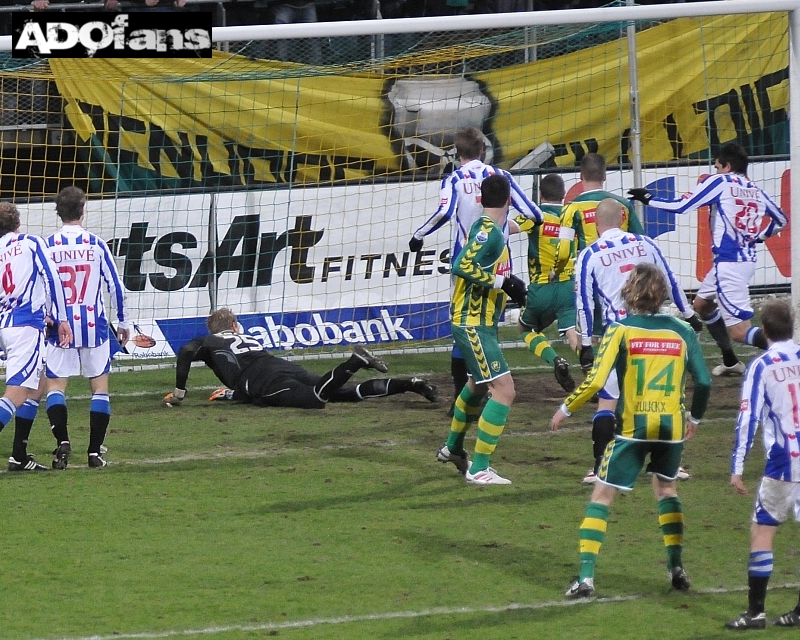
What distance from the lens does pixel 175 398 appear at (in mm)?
10969

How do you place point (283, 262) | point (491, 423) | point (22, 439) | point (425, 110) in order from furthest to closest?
1. point (425, 110)
2. point (283, 262)
3. point (22, 439)
4. point (491, 423)

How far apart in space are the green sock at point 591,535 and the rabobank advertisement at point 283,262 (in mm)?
7834

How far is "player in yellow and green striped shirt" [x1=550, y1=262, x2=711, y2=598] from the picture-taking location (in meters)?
5.84

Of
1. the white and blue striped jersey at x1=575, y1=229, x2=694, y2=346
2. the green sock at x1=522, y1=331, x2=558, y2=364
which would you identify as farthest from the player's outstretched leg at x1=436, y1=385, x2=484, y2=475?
the green sock at x1=522, y1=331, x2=558, y2=364

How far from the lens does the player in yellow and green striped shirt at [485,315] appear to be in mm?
7832

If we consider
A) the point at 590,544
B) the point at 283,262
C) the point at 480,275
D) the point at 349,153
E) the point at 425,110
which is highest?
the point at 425,110

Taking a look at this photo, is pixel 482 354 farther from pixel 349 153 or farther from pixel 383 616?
pixel 349 153

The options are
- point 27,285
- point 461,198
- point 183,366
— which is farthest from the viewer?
point 183,366

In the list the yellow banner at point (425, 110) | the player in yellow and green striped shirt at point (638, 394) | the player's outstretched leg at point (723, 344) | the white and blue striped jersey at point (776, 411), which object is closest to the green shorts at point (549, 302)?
the player's outstretched leg at point (723, 344)


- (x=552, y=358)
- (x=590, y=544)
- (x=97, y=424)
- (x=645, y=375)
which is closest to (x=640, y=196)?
(x=552, y=358)

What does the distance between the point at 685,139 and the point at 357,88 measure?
3.73m

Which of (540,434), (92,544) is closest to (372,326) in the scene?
(540,434)

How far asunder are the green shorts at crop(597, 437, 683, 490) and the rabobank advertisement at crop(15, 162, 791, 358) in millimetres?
7811

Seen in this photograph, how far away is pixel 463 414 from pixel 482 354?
1.76 ft
